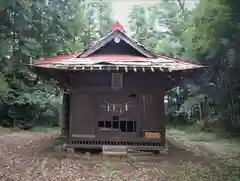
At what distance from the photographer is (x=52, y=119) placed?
1884 cm

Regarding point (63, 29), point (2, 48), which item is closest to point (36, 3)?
point (63, 29)

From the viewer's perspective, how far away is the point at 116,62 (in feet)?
31.5

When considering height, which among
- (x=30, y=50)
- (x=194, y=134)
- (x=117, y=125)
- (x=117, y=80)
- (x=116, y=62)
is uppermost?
(x=30, y=50)

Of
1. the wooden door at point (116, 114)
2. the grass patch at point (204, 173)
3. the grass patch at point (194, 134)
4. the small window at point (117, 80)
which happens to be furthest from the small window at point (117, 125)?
the grass patch at point (194, 134)

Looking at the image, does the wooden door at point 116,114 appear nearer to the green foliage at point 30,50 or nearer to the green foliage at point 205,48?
the green foliage at point 205,48

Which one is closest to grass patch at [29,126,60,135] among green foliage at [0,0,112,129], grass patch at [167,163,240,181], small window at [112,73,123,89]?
green foliage at [0,0,112,129]

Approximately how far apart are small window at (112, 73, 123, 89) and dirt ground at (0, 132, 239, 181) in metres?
2.27

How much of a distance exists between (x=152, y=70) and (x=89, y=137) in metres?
3.02

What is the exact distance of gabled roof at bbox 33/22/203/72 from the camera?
9195 mm

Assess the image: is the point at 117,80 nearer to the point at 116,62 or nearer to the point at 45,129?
the point at 116,62

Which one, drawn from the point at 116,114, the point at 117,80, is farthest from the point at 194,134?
the point at 117,80

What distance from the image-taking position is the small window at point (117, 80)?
389 inches

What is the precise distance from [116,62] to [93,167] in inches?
131

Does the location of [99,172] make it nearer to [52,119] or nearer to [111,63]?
[111,63]
